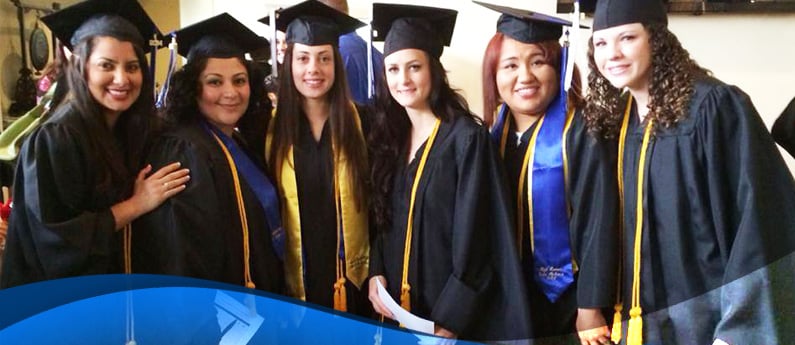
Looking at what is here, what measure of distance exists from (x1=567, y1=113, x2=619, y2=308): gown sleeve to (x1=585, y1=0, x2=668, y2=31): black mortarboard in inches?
5.2

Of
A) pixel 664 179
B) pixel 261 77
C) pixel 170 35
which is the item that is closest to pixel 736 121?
pixel 664 179

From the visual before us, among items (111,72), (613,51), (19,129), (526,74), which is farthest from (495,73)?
(19,129)

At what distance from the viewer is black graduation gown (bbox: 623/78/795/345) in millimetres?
672

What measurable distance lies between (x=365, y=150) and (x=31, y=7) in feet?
Answer: 1.58

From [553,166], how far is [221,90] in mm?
444

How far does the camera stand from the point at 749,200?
67 centimetres

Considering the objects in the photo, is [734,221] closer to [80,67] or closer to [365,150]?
[365,150]

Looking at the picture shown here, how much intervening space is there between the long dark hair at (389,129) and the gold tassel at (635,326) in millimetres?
304

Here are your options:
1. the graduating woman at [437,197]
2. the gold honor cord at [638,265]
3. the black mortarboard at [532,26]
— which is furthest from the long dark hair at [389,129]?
the gold honor cord at [638,265]

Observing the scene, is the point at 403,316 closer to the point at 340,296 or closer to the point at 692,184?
the point at 340,296

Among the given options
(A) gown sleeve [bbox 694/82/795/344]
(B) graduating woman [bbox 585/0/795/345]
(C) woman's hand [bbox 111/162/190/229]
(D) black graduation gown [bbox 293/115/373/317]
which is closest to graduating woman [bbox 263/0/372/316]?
(D) black graduation gown [bbox 293/115/373/317]

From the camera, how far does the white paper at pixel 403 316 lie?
2.82ft

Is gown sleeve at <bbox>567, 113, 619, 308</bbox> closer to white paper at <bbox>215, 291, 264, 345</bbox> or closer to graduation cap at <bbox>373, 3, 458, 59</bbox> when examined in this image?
graduation cap at <bbox>373, 3, 458, 59</bbox>

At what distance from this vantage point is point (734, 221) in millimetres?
688
